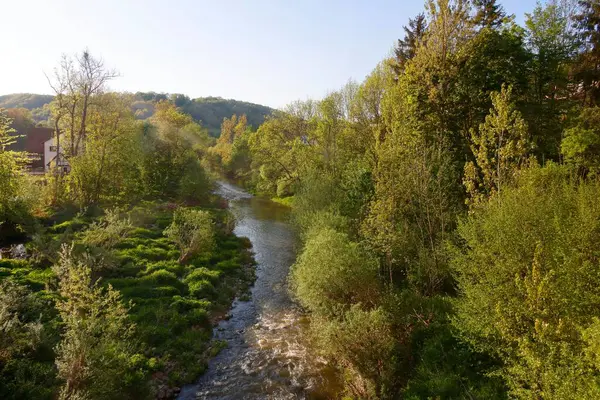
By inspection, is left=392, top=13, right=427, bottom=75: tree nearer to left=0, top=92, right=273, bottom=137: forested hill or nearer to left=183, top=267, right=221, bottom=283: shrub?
left=183, top=267, right=221, bottom=283: shrub

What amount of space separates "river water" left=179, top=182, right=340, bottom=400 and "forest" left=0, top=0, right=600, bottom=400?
702 millimetres

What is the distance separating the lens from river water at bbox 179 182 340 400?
461 inches

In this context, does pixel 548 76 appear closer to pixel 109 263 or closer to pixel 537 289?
pixel 537 289

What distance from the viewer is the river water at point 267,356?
38.4 ft

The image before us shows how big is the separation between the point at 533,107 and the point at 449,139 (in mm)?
6732

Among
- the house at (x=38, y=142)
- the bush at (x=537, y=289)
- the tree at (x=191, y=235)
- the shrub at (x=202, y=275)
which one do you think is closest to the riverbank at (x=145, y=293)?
the shrub at (x=202, y=275)

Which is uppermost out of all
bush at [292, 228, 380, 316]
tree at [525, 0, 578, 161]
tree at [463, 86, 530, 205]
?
tree at [525, 0, 578, 161]

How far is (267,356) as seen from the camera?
1371 centimetres

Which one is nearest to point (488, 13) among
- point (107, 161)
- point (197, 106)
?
point (107, 161)

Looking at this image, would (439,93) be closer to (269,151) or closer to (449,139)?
(449,139)

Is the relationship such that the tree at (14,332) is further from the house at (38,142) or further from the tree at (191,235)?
the house at (38,142)

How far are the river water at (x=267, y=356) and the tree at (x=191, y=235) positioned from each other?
4.20 metres

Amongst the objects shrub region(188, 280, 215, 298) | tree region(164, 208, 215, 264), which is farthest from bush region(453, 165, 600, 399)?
tree region(164, 208, 215, 264)

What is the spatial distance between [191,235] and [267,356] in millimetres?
11507
